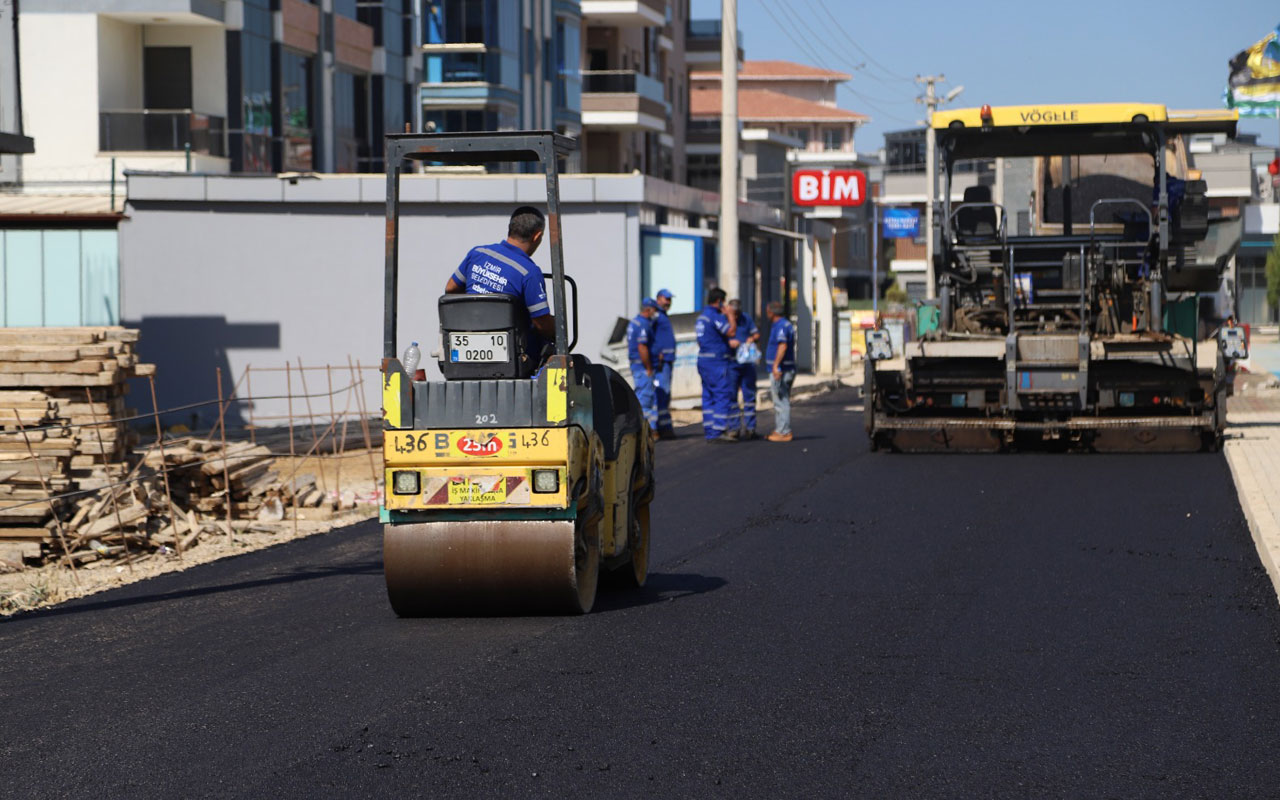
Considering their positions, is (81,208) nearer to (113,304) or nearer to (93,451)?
(113,304)

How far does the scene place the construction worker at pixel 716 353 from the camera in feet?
65.7

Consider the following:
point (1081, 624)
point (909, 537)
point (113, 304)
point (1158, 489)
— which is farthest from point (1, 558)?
point (113, 304)

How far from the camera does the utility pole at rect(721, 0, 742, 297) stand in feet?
87.9

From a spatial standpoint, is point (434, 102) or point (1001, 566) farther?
point (434, 102)

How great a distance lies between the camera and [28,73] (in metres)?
31.6

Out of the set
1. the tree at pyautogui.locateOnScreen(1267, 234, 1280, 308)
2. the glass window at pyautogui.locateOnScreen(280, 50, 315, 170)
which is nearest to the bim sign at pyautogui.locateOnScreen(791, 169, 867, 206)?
the glass window at pyautogui.locateOnScreen(280, 50, 315, 170)

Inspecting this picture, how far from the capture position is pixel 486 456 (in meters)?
8.15

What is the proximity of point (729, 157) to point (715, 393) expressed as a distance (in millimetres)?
8186

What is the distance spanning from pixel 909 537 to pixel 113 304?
645 inches

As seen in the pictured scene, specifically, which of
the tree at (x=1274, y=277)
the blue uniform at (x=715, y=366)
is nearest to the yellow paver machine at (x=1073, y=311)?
the blue uniform at (x=715, y=366)

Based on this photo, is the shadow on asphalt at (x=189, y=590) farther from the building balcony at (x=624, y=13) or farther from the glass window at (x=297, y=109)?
the building balcony at (x=624, y=13)

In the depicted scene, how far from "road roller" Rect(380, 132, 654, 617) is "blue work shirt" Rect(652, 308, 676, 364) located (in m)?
12.4

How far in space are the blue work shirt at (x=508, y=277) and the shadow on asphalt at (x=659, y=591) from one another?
1629 millimetres

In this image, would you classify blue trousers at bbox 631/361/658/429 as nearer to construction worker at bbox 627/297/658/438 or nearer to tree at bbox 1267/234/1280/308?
construction worker at bbox 627/297/658/438
